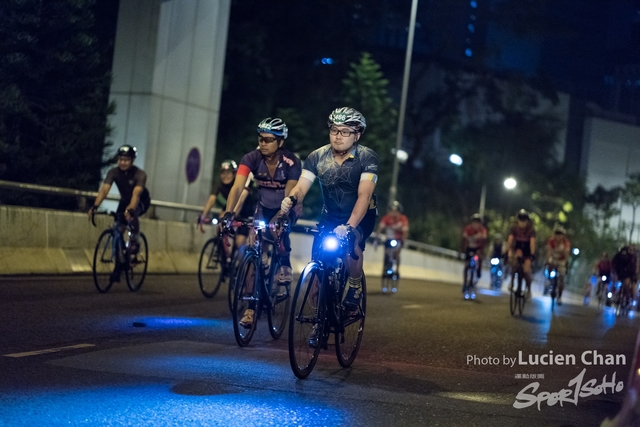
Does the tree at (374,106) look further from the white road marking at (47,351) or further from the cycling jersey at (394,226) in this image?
the white road marking at (47,351)

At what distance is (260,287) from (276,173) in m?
1.50

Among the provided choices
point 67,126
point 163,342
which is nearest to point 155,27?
point 67,126

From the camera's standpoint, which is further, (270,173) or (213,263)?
(213,263)

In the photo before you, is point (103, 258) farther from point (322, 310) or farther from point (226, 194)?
point (322, 310)

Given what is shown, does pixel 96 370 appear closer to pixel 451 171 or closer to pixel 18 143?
pixel 18 143

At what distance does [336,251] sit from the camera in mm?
8594

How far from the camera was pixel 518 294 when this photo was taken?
1884 cm

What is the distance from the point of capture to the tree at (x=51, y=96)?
19.7 meters

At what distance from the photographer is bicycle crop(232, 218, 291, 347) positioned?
984 cm

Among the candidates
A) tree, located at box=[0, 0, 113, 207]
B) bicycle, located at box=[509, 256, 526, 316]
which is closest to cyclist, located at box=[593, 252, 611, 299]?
bicycle, located at box=[509, 256, 526, 316]

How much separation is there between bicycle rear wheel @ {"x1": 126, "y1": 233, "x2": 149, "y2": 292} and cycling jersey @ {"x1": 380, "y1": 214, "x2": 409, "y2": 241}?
1057 cm

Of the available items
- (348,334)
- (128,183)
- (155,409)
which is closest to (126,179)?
(128,183)

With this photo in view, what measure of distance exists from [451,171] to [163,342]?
2275 inches

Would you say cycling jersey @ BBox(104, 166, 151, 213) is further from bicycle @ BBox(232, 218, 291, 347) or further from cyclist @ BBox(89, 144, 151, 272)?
bicycle @ BBox(232, 218, 291, 347)
